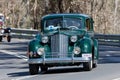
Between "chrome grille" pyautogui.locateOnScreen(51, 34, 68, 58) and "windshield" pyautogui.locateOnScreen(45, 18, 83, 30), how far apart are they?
1038mm

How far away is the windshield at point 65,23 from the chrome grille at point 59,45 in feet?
3.40

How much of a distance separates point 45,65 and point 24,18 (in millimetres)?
71564

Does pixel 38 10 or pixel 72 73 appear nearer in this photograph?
pixel 72 73

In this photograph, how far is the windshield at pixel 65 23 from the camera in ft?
61.0

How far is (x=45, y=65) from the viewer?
17453mm

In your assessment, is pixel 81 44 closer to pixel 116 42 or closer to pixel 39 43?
pixel 39 43

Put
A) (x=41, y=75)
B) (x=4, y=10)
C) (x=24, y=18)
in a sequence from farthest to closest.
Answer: (x=24, y=18) < (x=4, y=10) < (x=41, y=75)

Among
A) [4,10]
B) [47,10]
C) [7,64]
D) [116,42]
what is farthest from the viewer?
[4,10]

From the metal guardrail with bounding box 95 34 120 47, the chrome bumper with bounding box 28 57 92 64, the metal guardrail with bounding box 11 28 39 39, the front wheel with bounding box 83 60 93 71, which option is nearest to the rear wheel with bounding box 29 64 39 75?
the chrome bumper with bounding box 28 57 92 64

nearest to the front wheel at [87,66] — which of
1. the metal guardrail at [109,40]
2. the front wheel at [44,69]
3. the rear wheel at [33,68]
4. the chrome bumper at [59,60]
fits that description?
the chrome bumper at [59,60]

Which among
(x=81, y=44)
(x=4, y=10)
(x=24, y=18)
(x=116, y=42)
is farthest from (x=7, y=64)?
(x=24, y=18)

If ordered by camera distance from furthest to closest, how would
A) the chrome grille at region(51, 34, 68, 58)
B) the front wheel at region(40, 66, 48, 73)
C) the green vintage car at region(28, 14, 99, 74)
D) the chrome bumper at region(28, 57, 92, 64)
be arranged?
the front wheel at region(40, 66, 48, 73), the chrome grille at region(51, 34, 68, 58), the green vintage car at region(28, 14, 99, 74), the chrome bumper at region(28, 57, 92, 64)

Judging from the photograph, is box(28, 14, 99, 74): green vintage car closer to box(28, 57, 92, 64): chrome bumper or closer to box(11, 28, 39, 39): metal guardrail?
box(28, 57, 92, 64): chrome bumper

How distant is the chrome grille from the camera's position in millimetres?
17219
